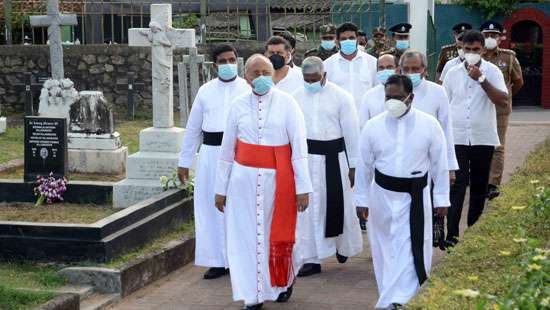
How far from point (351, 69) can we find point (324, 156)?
2.12 metres

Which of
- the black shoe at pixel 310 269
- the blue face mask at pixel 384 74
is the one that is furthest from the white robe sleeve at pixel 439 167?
the blue face mask at pixel 384 74

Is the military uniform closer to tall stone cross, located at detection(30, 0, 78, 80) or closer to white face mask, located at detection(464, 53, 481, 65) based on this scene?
white face mask, located at detection(464, 53, 481, 65)

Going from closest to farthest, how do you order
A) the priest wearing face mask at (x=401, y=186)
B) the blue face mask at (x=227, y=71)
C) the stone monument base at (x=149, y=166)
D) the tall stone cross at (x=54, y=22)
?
the priest wearing face mask at (x=401, y=186), the blue face mask at (x=227, y=71), the stone monument base at (x=149, y=166), the tall stone cross at (x=54, y=22)

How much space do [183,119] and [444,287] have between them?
7.64 metres

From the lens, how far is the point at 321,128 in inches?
372

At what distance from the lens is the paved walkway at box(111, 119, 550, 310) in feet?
27.1

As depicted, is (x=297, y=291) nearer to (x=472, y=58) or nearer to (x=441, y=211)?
(x=441, y=211)

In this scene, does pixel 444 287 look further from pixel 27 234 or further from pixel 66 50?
pixel 66 50

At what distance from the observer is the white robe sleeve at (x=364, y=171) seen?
25.6 ft

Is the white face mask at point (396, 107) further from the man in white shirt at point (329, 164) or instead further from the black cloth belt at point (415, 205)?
the man in white shirt at point (329, 164)

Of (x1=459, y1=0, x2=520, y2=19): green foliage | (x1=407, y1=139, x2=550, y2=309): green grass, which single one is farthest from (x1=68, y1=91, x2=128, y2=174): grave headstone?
(x1=459, y1=0, x2=520, y2=19): green foliage

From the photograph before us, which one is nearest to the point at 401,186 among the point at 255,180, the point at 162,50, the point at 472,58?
the point at 255,180

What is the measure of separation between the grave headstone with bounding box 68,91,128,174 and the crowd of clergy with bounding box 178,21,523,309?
329cm

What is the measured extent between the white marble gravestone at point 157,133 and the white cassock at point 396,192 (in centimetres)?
358
